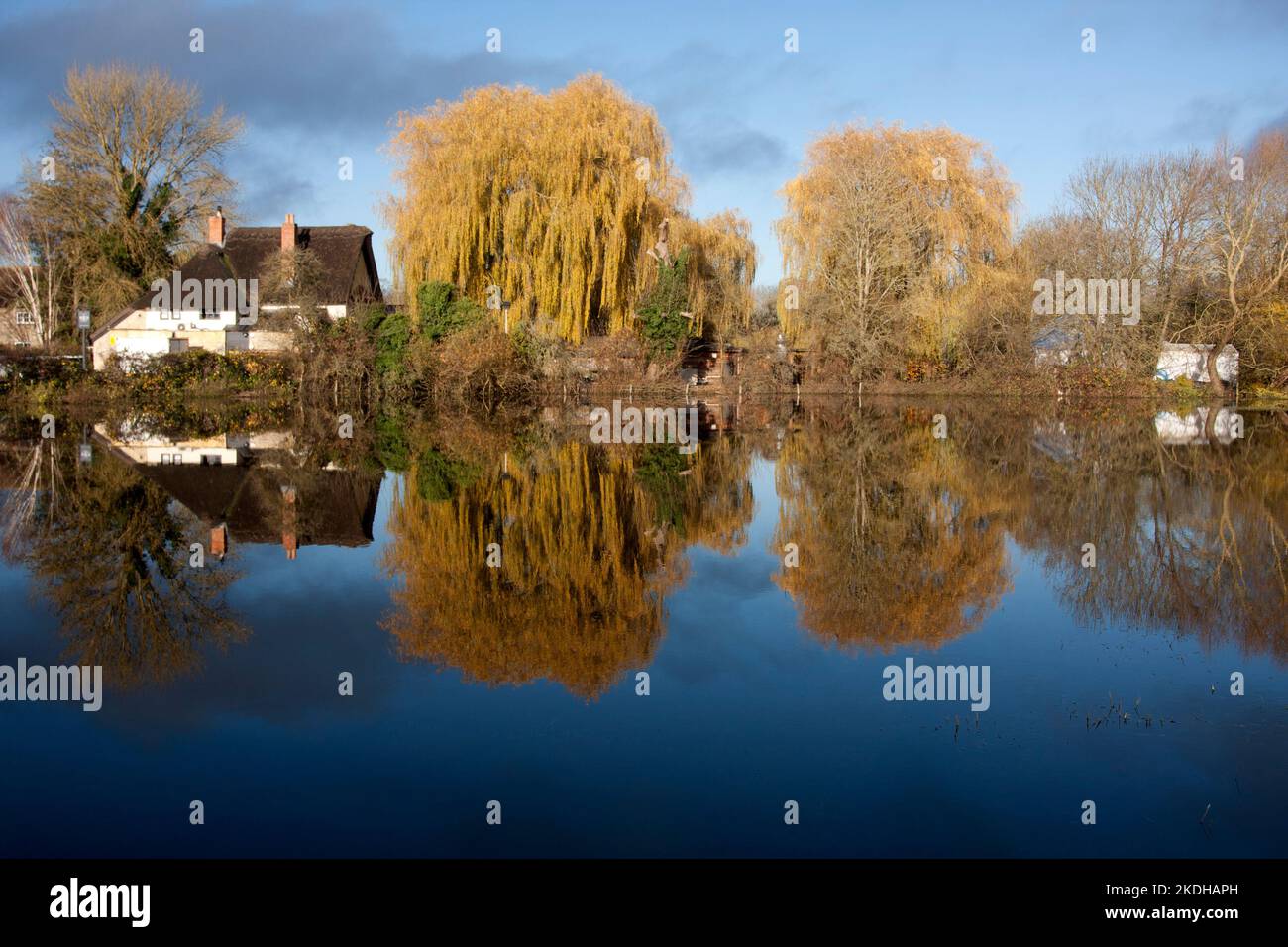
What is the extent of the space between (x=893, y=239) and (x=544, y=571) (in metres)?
32.3

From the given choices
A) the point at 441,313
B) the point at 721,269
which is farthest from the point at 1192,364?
the point at 441,313

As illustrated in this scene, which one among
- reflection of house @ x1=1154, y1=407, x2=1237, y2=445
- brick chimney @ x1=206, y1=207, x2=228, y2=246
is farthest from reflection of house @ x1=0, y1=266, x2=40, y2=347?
reflection of house @ x1=1154, y1=407, x2=1237, y2=445

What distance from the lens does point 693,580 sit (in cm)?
929

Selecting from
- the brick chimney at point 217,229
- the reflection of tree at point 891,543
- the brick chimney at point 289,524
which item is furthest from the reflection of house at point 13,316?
the reflection of tree at point 891,543

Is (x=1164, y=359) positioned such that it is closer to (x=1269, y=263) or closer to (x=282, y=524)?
(x=1269, y=263)

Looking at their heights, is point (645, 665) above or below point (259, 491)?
below

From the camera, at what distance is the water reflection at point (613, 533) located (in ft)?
24.5

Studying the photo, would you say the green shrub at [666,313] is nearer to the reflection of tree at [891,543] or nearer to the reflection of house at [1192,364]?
the reflection of tree at [891,543]

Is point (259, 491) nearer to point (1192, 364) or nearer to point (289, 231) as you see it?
point (289, 231)

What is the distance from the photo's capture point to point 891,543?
10.5 meters

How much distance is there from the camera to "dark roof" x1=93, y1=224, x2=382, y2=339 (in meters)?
40.3

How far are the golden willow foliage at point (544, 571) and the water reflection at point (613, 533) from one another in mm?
38
